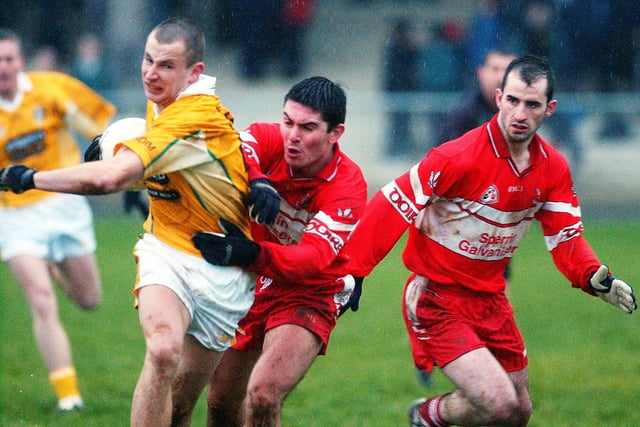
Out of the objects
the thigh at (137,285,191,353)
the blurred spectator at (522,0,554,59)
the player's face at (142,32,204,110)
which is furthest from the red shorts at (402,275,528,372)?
the blurred spectator at (522,0,554,59)

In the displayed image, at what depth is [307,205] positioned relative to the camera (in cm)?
560

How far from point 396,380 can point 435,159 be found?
9.45 ft

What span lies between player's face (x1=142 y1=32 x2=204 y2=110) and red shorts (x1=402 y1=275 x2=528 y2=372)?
66.3 inches

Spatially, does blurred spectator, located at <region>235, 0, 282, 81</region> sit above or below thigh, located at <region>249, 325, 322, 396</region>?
below

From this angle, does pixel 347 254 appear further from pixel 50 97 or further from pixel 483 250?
pixel 50 97

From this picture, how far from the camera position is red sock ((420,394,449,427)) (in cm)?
570

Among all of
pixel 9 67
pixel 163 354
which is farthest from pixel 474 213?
pixel 9 67

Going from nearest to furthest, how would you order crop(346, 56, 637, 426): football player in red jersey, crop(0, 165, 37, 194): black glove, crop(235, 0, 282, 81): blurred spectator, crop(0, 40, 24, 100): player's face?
crop(0, 165, 37, 194): black glove < crop(346, 56, 637, 426): football player in red jersey < crop(0, 40, 24, 100): player's face < crop(235, 0, 282, 81): blurred spectator

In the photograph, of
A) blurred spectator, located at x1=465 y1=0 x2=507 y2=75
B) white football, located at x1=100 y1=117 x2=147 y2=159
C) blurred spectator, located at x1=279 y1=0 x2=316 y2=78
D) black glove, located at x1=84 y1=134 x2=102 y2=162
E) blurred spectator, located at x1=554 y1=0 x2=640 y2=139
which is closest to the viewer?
white football, located at x1=100 y1=117 x2=147 y2=159

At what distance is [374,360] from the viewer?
8695 mm

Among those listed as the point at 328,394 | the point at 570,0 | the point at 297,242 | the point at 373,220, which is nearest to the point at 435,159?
the point at 373,220

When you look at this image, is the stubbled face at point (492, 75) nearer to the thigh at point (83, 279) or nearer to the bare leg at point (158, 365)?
the thigh at point (83, 279)

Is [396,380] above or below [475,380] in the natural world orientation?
below

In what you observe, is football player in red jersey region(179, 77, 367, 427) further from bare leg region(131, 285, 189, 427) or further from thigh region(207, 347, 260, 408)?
bare leg region(131, 285, 189, 427)
